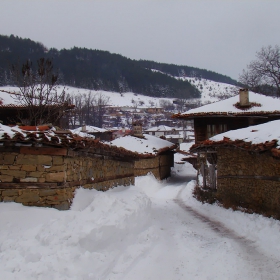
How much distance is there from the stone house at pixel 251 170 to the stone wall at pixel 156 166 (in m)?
10.4

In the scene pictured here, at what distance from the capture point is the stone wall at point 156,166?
24.0m

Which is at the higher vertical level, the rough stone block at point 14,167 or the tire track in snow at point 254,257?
the rough stone block at point 14,167

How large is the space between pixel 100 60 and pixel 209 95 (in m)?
47.1

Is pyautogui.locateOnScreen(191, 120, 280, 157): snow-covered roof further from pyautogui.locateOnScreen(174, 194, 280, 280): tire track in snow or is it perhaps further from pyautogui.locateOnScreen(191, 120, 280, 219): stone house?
pyautogui.locateOnScreen(174, 194, 280, 280): tire track in snow

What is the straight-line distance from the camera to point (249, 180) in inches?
411

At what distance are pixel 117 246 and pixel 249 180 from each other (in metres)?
5.88

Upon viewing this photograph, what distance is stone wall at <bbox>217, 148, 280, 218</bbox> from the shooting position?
8.70 meters

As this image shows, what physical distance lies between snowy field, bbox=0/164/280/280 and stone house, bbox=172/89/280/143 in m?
12.8

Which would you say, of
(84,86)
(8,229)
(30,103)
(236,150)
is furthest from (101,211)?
(84,86)

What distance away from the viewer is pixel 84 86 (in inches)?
4377

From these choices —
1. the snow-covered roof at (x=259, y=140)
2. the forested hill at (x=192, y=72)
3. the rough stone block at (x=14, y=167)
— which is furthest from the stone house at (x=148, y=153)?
the forested hill at (x=192, y=72)

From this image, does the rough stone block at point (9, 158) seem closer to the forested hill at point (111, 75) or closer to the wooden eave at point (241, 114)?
the wooden eave at point (241, 114)

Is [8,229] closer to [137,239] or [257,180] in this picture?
[137,239]

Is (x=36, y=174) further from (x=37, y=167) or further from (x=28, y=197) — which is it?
(x=28, y=197)
